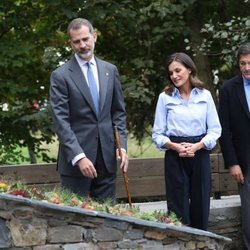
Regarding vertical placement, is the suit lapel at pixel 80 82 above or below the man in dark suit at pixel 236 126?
above

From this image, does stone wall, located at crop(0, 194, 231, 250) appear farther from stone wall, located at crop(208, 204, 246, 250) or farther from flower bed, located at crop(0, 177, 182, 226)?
stone wall, located at crop(208, 204, 246, 250)

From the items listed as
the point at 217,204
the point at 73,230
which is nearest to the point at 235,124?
the point at 217,204

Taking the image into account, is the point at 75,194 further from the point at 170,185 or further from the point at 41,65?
the point at 41,65

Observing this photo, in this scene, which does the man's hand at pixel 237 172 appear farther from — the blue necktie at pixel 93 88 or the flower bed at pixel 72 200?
the blue necktie at pixel 93 88

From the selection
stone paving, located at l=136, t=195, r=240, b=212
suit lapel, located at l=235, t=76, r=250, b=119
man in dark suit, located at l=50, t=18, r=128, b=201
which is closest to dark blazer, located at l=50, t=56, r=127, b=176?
man in dark suit, located at l=50, t=18, r=128, b=201

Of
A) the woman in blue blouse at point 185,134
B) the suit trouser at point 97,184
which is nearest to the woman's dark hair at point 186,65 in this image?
the woman in blue blouse at point 185,134

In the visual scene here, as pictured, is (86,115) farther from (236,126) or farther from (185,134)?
(236,126)

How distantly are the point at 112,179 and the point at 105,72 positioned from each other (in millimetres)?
796

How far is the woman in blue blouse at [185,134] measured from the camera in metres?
5.45

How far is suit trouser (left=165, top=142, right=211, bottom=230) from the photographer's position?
18.1ft

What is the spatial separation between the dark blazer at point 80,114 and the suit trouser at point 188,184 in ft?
1.64

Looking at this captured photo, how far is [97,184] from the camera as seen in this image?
17.4 feet

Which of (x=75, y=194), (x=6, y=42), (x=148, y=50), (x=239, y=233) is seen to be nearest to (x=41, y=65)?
(x=6, y=42)

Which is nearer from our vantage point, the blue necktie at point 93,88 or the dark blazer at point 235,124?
the blue necktie at point 93,88
